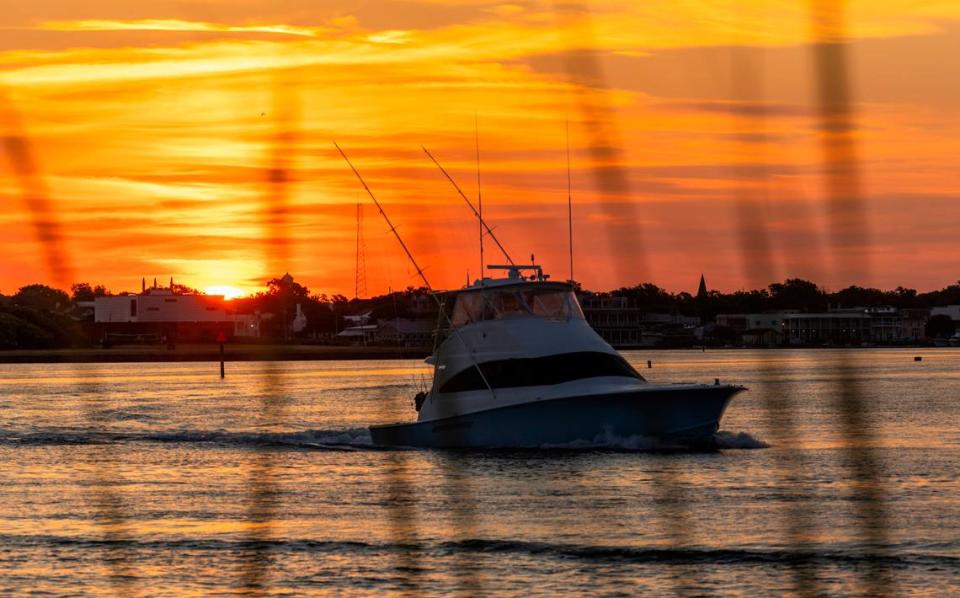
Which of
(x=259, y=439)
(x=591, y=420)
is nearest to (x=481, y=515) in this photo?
(x=591, y=420)

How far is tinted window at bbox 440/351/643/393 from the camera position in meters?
52.6

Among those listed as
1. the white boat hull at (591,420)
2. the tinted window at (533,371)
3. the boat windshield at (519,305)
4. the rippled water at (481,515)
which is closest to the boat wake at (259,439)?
the rippled water at (481,515)

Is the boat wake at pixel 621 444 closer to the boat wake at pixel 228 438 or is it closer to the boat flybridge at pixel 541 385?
the boat flybridge at pixel 541 385

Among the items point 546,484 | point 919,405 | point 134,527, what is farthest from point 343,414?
point 134,527

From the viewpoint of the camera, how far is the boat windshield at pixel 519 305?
178 feet

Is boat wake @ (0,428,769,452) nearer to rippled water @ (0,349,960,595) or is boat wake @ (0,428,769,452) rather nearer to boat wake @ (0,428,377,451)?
boat wake @ (0,428,377,451)

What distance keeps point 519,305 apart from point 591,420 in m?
4.91

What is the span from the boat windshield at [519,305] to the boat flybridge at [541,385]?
35 millimetres

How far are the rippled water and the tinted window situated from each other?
2.47 m

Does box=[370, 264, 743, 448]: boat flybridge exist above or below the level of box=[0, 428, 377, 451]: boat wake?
above

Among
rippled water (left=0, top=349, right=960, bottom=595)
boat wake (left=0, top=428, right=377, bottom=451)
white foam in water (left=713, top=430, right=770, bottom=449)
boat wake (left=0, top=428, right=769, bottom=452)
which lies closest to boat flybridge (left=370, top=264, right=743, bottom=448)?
rippled water (left=0, top=349, right=960, bottom=595)

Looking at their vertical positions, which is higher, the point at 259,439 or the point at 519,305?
the point at 519,305

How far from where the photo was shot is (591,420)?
172 feet

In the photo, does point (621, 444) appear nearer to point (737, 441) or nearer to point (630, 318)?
point (737, 441)
